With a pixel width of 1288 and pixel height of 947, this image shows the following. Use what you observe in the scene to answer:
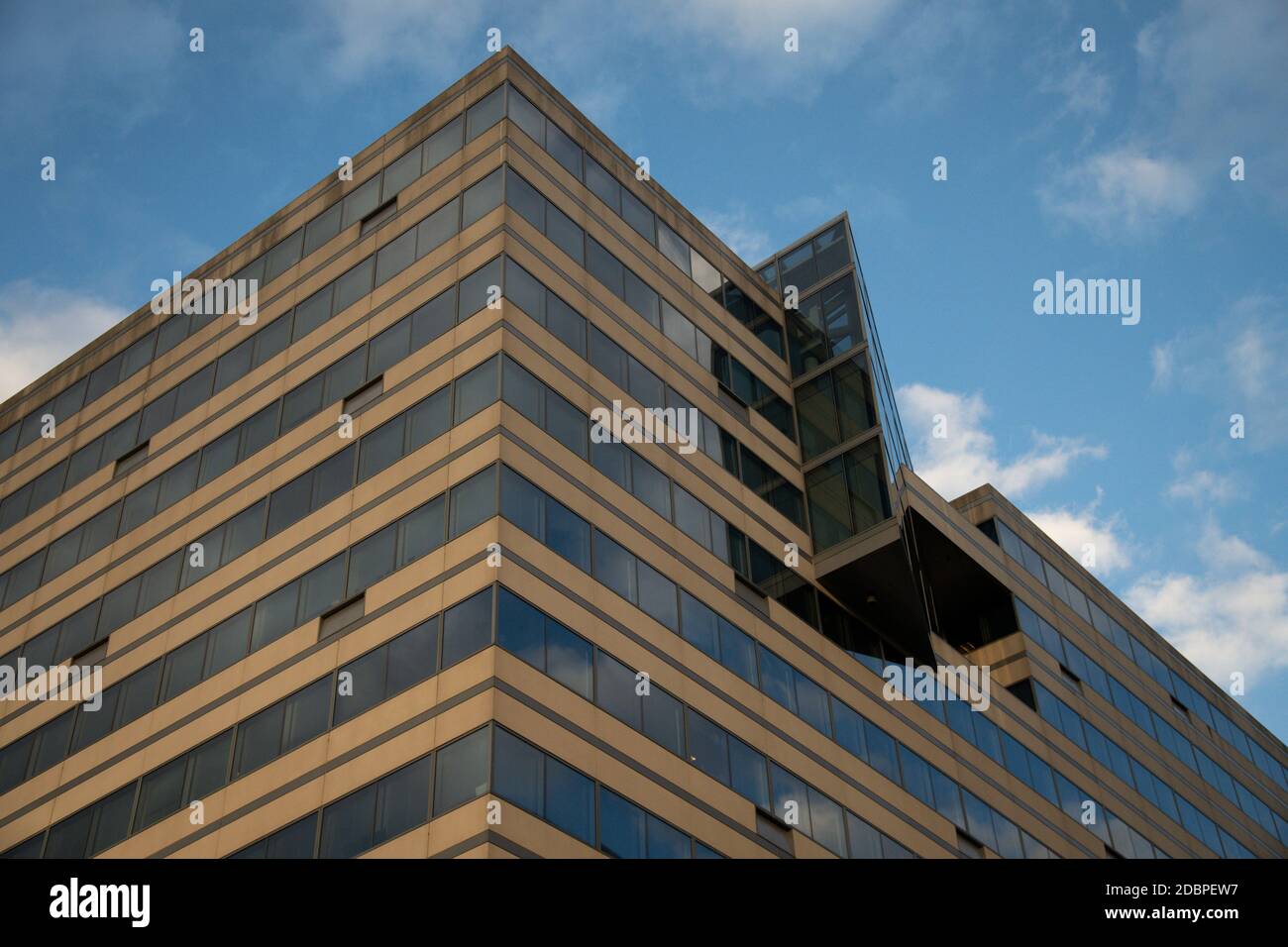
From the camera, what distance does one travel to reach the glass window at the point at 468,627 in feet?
100

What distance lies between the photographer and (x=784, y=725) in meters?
37.2

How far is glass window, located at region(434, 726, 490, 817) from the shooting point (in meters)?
28.4

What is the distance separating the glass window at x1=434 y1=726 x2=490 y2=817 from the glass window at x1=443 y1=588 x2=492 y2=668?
6.66 ft

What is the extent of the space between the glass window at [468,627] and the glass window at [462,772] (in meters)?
2.03

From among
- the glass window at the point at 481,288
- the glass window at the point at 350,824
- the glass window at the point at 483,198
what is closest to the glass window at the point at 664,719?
the glass window at the point at 350,824

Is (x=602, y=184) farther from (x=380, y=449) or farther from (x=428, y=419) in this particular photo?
(x=380, y=449)

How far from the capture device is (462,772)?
2883 centimetres

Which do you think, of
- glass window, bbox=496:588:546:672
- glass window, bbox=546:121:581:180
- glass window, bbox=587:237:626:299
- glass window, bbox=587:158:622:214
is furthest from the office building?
glass window, bbox=587:158:622:214

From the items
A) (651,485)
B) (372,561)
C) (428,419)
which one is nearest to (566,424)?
(651,485)

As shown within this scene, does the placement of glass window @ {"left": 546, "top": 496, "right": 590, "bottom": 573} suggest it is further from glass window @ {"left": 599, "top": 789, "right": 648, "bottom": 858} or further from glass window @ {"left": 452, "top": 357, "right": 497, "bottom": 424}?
glass window @ {"left": 599, "top": 789, "right": 648, "bottom": 858}

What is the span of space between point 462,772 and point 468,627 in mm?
3322
